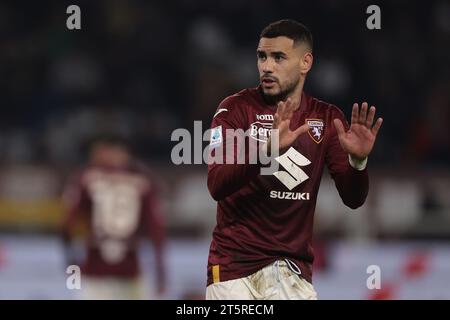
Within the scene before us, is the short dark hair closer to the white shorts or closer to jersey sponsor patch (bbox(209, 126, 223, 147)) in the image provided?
jersey sponsor patch (bbox(209, 126, 223, 147))

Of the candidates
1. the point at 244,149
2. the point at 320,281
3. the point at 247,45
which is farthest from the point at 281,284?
the point at 247,45

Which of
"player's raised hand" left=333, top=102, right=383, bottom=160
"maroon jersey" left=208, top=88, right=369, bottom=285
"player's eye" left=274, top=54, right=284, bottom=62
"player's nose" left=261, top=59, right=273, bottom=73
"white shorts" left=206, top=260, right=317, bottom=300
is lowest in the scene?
"white shorts" left=206, top=260, right=317, bottom=300

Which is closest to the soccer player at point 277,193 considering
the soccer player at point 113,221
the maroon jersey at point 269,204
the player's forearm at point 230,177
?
the maroon jersey at point 269,204

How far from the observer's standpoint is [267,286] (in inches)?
207

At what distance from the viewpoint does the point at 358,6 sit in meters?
15.2

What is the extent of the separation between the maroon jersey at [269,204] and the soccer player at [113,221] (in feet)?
12.5

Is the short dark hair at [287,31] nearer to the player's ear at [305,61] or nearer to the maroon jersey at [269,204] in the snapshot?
the player's ear at [305,61]

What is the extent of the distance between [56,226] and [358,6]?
5.65 m

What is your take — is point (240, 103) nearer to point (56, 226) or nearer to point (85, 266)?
point (85, 266)

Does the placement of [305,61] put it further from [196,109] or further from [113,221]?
[196,109]

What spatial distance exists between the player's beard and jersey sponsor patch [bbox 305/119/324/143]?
183mm

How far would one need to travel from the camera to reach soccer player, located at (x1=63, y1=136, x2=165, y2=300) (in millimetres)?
9078

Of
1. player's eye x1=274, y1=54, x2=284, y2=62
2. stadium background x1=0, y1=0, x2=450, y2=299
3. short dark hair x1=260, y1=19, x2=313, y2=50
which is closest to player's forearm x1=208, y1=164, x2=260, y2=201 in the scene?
player's eye x1=274, y1=54, x2=284, y2=62

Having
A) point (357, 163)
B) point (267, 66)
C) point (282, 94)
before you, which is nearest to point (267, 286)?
point (357, 163)
